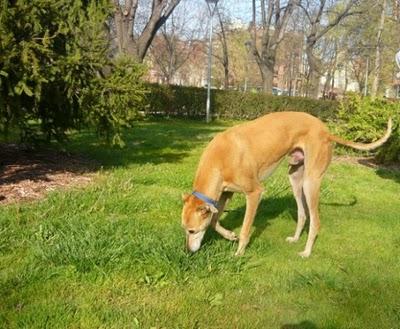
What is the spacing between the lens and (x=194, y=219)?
4844 millimetres

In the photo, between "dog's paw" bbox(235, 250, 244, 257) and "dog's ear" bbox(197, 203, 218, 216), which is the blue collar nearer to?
"dog's ear" bbox(197, 203, 218, 216)

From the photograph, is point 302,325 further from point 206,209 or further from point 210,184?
point 210,184

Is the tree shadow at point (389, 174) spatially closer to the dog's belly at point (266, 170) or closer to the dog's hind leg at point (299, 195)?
the dog's hind leg at point (299, 195)

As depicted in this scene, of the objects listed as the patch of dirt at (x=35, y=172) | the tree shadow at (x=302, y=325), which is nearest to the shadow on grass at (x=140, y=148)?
the patch of dirt at (x=35, y=172)

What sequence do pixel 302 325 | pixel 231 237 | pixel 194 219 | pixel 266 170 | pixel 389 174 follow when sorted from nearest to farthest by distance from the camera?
pixel 302 325
pixel 194 219
pixel 231 237
pixel 266 170
pixel 389 174

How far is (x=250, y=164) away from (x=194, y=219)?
0.96 m

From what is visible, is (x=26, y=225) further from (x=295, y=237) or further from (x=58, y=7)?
(x=58, y=7)

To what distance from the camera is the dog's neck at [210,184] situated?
506 centimetres

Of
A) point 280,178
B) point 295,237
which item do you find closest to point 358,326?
point 295,237

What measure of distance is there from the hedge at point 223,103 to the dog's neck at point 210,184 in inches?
737

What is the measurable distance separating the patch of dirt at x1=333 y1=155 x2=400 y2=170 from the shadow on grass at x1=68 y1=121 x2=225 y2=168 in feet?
13.9

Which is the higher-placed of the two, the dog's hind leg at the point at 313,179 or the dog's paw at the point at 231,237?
the dog's hind leg at the point at 313,179

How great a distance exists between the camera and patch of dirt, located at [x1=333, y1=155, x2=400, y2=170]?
12523mm

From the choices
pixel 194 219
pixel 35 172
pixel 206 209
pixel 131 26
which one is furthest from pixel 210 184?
pixel 131 26
